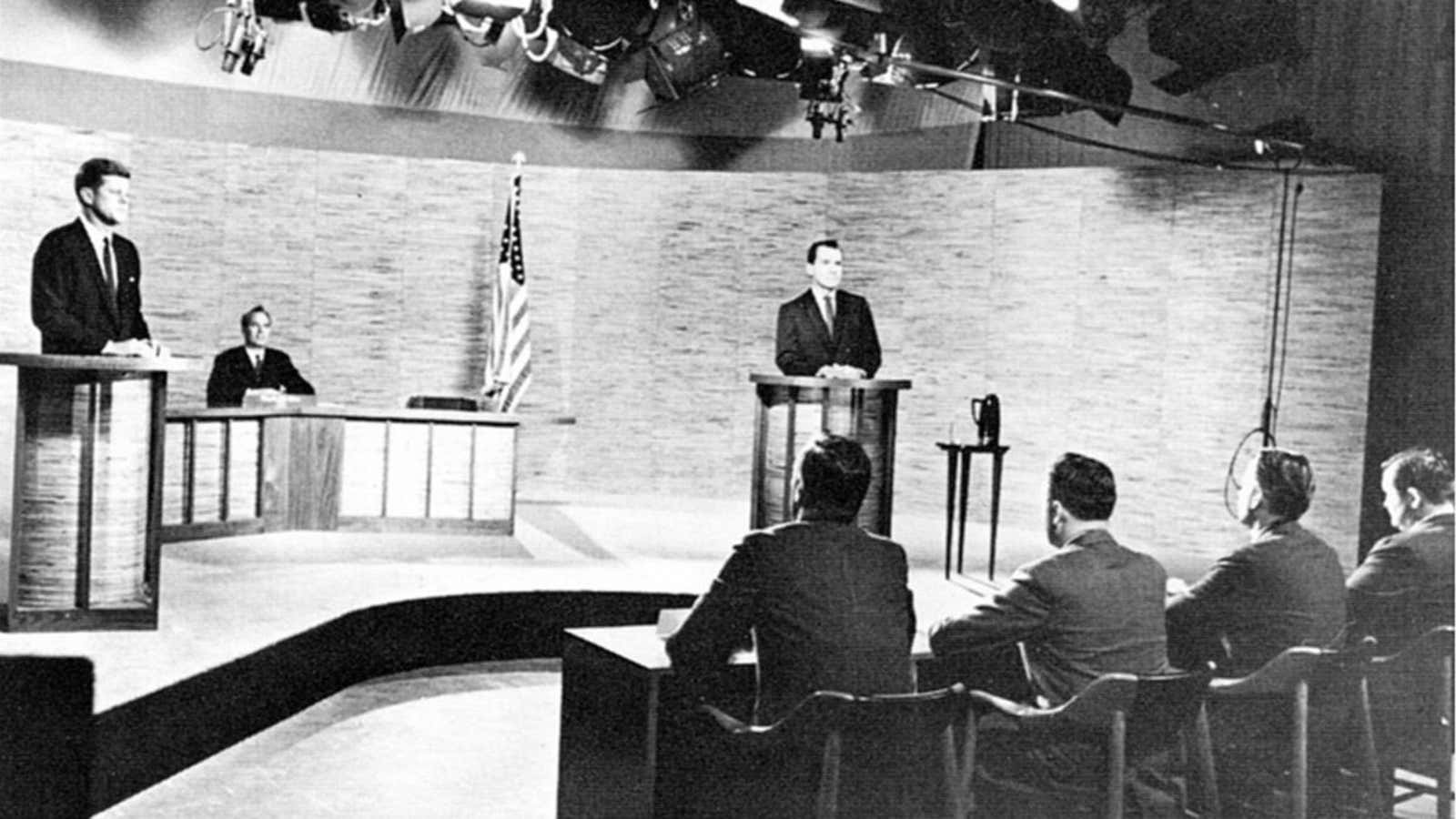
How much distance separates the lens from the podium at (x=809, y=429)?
22.7ft

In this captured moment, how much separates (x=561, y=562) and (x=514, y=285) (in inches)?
94.7

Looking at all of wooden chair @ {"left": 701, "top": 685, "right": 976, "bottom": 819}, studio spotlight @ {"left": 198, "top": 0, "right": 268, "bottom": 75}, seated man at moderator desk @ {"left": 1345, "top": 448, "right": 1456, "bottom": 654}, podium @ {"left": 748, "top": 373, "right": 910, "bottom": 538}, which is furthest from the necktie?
seated man at moderator desk @ {"left": 1345, "top": 448, "right": 1456, "bottom": 654}

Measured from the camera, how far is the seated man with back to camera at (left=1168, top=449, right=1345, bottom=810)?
393 centimetres

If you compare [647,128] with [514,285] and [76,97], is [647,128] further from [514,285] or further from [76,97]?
[76,97]

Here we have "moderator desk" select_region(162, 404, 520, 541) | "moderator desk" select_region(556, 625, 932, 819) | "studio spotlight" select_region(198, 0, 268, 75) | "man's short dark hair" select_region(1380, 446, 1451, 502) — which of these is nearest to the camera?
"moderator desk" select_region(556, 625, 932, 819)

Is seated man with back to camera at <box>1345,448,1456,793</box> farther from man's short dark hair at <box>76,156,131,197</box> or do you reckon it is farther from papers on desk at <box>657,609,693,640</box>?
man's short dark hair at <box>76,156,131,197</box>

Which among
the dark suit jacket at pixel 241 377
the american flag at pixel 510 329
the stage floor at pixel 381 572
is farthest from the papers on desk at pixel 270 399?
the american flag at pixel 510 329

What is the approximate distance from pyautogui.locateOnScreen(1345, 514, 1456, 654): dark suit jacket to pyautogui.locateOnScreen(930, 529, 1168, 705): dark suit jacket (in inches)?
44.5

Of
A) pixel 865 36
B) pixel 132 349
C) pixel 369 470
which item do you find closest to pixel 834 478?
pixel 132 349

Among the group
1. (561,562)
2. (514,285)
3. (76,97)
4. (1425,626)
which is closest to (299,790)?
(561,562)

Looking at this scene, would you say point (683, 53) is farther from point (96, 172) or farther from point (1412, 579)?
point (1412, 579)

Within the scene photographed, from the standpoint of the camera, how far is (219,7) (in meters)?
9.87

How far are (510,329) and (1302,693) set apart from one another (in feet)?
21.4

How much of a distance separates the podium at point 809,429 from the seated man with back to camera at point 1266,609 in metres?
2.89
